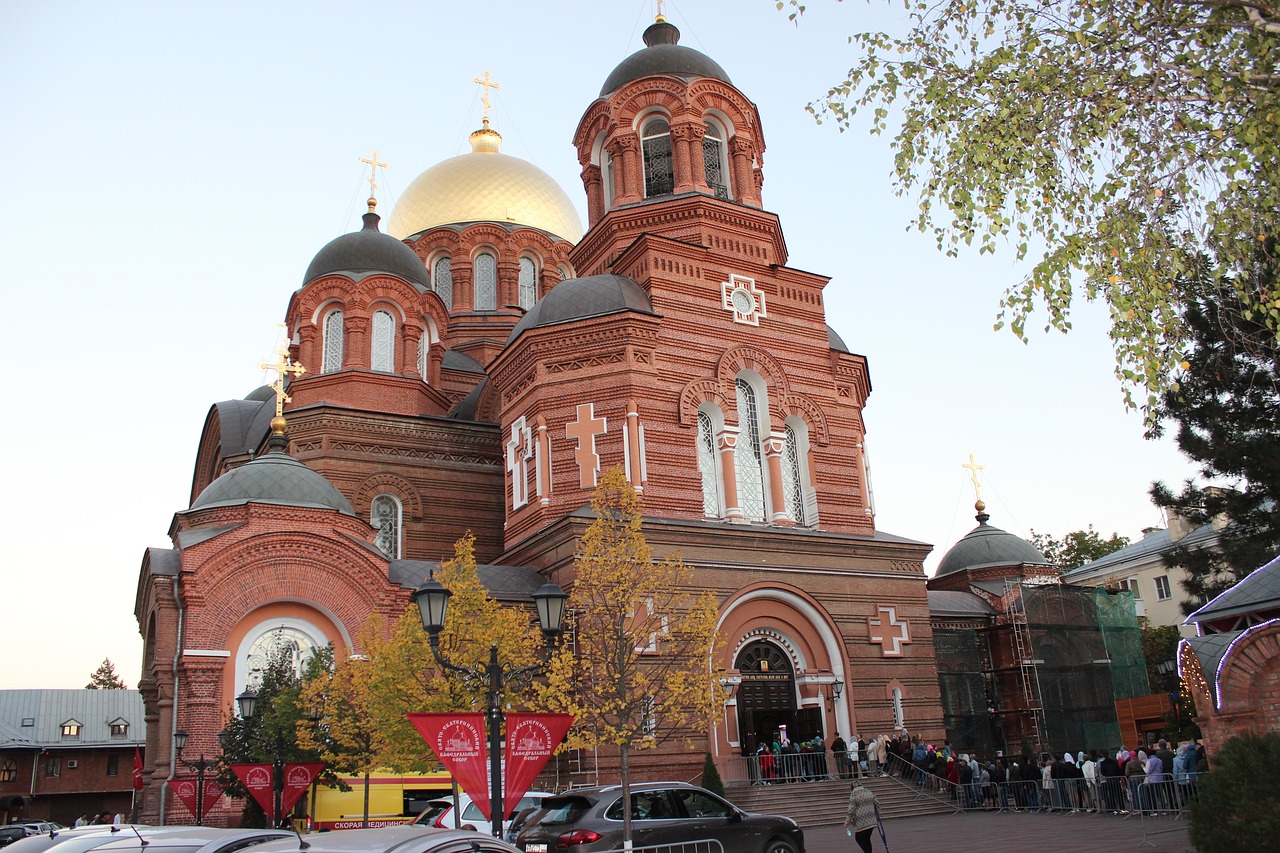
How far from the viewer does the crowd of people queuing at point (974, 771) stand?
1651 centimetres

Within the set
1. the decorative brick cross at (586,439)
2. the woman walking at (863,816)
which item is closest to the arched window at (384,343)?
the decorative brick cross at (586,439)

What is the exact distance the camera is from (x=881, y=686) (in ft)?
66.9

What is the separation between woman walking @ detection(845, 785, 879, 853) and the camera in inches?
445

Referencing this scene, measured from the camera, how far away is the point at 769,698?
19688mm

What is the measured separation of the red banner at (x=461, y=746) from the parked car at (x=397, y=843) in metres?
3.15

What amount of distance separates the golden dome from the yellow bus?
2051cm

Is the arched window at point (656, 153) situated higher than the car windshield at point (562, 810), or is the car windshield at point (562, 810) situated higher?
the arched window at point (656, 153)

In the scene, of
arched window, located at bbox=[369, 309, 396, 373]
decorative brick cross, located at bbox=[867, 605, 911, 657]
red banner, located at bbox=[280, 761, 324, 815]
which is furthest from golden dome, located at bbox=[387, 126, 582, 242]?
red banner, located at bbox=[280, 761, 324, 815]

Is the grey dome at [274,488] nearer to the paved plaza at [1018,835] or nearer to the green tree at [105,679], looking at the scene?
the paved plaza at [1018,835]

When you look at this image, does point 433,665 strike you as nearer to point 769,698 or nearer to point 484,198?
point 769,698

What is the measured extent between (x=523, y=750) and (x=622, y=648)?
3449 millimetres

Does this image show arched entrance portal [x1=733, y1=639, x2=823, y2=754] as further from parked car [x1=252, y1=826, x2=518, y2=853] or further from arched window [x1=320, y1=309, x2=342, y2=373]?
parked car [x1=252, y1=826, x2=518, y2=853]

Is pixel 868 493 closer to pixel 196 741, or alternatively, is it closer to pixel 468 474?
pixel 468 474

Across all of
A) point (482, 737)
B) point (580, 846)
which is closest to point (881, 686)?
point (580, 846)
